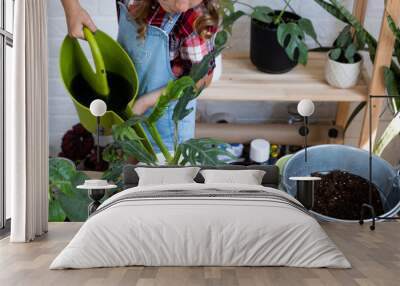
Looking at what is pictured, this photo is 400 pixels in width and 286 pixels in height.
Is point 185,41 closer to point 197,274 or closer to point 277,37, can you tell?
point 277,37

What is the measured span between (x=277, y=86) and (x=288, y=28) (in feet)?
1.63

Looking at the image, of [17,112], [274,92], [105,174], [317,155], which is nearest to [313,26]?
[274,92]

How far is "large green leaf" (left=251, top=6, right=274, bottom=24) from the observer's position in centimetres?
504

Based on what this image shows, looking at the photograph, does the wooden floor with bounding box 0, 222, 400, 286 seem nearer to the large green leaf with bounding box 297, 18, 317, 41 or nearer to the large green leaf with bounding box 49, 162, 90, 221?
the large green leaf with bounding box 49, 162, 90, 221

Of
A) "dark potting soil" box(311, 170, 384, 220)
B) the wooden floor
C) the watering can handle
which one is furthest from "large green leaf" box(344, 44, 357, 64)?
the watering can handle

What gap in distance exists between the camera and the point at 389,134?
521 centimetres

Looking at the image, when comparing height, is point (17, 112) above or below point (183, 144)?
above

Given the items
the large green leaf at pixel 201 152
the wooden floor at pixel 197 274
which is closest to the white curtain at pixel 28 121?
the wooden floor at pixel 197 274

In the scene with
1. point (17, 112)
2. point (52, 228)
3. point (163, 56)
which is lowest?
point (52, 228)

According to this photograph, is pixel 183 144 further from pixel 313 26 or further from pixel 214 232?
pixel 214 232

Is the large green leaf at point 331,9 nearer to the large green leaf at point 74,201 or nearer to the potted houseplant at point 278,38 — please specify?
the potted houseplant at point 278,38

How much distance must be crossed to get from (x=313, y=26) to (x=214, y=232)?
264 centimetres

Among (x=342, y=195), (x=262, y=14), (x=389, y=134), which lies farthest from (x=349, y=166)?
(x=262, y=14)

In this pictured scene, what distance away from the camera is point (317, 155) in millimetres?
5207
